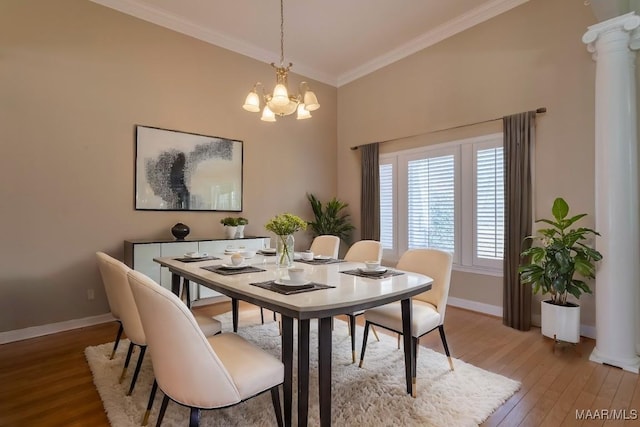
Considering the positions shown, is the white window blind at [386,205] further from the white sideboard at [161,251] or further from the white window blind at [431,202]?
the white sideboard at [161,251]

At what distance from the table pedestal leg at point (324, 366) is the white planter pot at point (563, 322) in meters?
2.50

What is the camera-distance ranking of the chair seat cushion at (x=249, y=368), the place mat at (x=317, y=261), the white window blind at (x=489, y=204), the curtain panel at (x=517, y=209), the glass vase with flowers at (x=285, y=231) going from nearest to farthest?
the chair seat cushion at (x=249, y=368)
the glass vase with flowers at (x=285, y=231)
the place mat at (x=317, y=261)
the curtain panel at (x=517, y=209)
the white window blind at (x=489, y=204)

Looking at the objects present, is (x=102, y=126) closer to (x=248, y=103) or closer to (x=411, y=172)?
(x=248, y=103)

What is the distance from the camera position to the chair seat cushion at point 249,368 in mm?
1464

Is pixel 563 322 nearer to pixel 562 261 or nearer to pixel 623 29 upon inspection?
pixel 562 261

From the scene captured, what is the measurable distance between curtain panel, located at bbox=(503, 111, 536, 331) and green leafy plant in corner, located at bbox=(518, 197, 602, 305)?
0.38 metres

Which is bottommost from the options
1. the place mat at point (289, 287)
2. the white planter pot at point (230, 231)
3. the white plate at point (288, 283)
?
the place mat at point (289, 287)

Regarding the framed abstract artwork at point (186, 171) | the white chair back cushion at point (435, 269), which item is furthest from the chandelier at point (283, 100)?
the framed abstract artwork at point (186, 171)

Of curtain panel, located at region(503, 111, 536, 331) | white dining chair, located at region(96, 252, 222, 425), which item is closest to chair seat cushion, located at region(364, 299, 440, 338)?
white dining chair, located at region(96, 252, 222, 425)

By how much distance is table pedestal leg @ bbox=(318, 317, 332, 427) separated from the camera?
5.07 ft

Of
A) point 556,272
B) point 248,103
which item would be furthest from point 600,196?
point 248,103

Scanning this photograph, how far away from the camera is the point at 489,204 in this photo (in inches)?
154

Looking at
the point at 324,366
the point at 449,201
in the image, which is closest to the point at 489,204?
the point at 449,201

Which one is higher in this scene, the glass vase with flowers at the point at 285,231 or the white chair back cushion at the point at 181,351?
the glass vase with flowers at the point at 285,231
